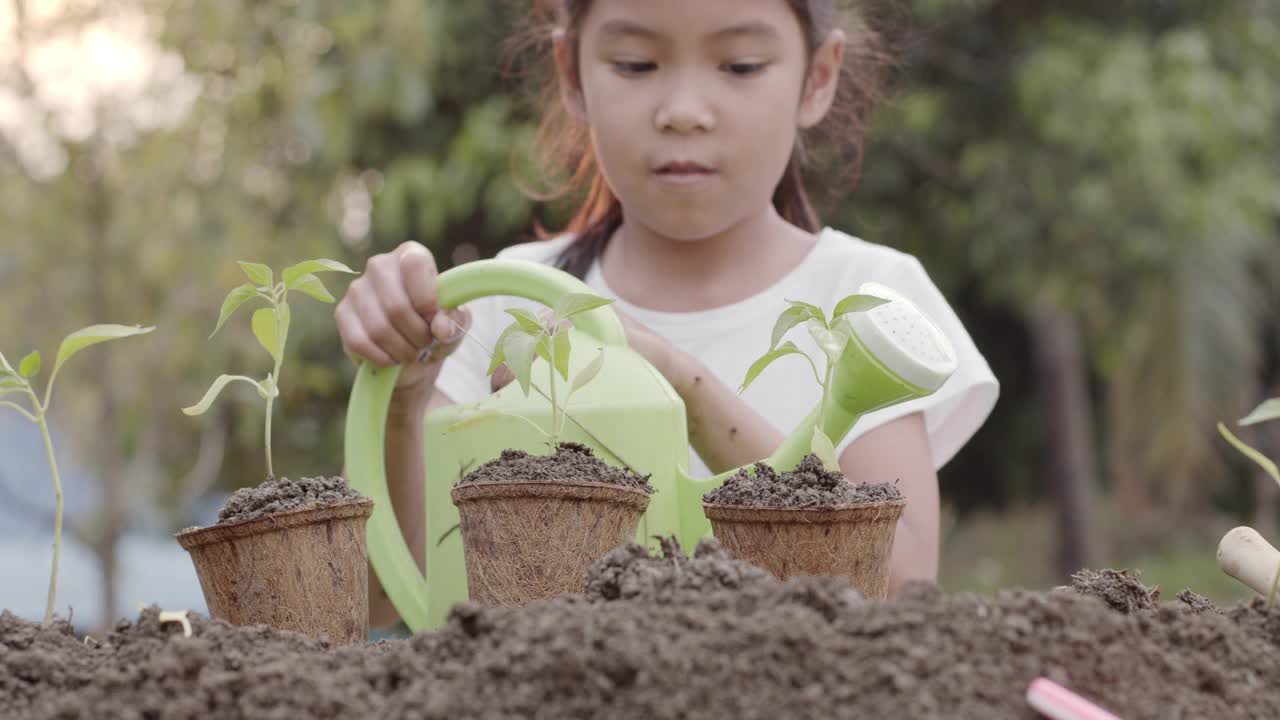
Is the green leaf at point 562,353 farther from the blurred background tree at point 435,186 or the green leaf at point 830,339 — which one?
the blurred background tree at point 435,186

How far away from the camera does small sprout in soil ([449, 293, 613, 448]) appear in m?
1.03

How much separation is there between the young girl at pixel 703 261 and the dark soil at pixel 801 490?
35 centimetres

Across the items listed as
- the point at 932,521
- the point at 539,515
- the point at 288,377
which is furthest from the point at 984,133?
the point at 539,515

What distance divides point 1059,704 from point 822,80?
4.55 feet

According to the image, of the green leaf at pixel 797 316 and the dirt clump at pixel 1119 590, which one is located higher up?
the green leaf at pixel 797 316

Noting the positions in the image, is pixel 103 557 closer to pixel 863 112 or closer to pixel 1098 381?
pixel 863 112

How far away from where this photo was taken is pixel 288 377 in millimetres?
4652

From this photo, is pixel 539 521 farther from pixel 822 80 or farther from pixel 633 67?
pixel 822 80

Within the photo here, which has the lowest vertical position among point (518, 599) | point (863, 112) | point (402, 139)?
point (518, 599)

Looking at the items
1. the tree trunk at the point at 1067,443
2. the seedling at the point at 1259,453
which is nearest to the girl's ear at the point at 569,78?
the seedling at the point at 1259,453

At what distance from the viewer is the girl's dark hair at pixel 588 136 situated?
209 cm

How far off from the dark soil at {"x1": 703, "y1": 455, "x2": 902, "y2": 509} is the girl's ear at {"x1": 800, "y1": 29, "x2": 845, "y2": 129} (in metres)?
1.03

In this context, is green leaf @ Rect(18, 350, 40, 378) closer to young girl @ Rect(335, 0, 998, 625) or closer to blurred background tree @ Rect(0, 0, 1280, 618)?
young girl @ Rect(335, 0, 998, 625)

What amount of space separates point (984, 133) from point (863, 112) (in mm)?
3692
